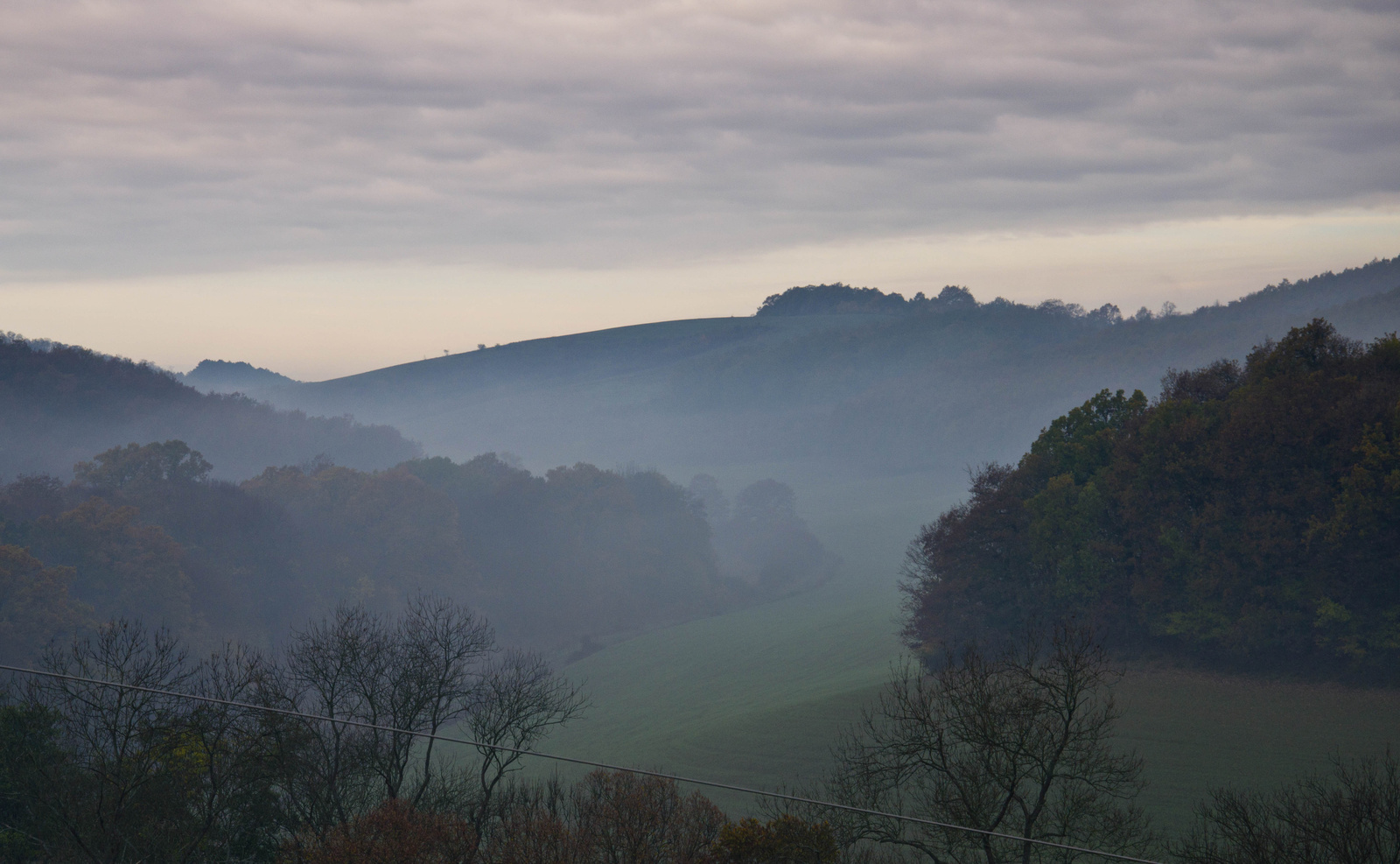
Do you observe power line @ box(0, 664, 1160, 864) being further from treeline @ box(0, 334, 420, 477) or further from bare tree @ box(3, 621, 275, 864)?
treeline @ box(0, 334, 420, 477)

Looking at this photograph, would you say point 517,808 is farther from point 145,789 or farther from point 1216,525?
point 1216,525

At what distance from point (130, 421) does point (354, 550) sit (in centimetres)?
5518

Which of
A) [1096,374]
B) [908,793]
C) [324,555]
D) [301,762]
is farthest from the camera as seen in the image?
[1096,374]

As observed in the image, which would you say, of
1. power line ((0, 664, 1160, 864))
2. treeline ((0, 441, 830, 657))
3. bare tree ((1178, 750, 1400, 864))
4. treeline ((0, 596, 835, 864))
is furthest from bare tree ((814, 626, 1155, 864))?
treeline ((0, 441, 830, 657))

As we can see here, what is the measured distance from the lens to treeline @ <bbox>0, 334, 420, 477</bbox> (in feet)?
337

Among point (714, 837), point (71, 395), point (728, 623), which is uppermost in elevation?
point (71, 395)

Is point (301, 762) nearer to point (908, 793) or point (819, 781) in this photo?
point (908, 793)

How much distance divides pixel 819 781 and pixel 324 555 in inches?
2149

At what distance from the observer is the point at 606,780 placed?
24438mm

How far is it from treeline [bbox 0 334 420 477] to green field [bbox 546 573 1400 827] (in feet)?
227

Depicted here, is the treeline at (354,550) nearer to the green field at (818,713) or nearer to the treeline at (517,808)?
the green field at (818,713)

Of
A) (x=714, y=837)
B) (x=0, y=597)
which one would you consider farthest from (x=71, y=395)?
(x=714, y=837)

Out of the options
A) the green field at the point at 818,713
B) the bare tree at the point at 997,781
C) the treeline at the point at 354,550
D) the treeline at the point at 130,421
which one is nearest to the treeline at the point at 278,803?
the bare tree at the point at 997,781

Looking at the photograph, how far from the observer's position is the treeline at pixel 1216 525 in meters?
39.4
